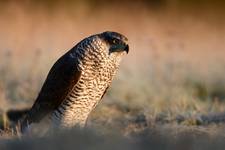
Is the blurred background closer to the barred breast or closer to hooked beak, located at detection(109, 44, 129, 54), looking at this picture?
the barred breast

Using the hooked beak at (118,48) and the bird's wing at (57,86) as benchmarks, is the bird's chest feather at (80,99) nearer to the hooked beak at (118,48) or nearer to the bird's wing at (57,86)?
the bird's wing at (57,86)

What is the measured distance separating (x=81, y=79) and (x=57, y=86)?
36 centimetres

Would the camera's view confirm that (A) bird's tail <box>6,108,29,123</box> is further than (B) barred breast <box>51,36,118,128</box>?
Yes

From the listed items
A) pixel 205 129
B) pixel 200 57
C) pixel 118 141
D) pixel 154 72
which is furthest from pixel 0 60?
pixel 118 141

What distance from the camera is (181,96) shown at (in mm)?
12305

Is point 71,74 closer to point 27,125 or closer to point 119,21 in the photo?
point 27,125

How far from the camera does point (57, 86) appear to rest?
31.3 feet

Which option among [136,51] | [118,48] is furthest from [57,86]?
[136,51]

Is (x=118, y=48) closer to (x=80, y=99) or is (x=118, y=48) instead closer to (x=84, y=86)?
(x=84, y=86)

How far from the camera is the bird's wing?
30.6 feet

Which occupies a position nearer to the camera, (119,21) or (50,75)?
(50,75)

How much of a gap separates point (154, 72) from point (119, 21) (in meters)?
5.63

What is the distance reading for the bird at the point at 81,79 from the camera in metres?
9.32

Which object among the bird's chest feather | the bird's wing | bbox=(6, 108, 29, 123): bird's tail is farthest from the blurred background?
the bird's wing
